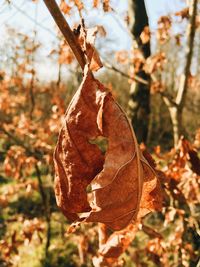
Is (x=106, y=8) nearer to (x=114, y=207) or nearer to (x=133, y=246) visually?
(x=114, y=207)

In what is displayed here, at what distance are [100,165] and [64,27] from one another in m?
0.45

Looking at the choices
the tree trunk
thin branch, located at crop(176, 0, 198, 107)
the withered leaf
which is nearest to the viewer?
the withered leaf

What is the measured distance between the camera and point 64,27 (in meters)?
1.08

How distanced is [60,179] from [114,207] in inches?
7.9

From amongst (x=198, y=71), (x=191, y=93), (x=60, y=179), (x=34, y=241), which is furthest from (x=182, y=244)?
(x=198, y=71)

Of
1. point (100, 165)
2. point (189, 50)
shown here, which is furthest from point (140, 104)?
point (100, 165)

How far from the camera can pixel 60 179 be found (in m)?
1.08

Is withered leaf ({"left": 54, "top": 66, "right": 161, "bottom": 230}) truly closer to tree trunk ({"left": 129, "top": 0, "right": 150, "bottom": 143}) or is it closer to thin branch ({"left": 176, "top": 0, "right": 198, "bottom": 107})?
thin branch ({"left": 176, "top": 0, "right": 198, "bottom": 107})

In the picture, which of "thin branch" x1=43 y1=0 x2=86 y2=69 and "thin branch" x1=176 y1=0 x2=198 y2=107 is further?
"thin branch" x1=176 y1=0 x2=198 y2=107

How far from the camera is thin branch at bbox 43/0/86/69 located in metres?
1.06

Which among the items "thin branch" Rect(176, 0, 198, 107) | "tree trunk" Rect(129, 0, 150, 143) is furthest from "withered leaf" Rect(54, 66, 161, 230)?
"tree trunk" Rect(129, 0, 150, 143)

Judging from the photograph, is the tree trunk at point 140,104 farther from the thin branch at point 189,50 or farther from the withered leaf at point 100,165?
the withered leaf at point 100,165

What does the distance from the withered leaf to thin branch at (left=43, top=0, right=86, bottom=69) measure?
0.28 ft

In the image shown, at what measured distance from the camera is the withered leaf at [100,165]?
0.99m
